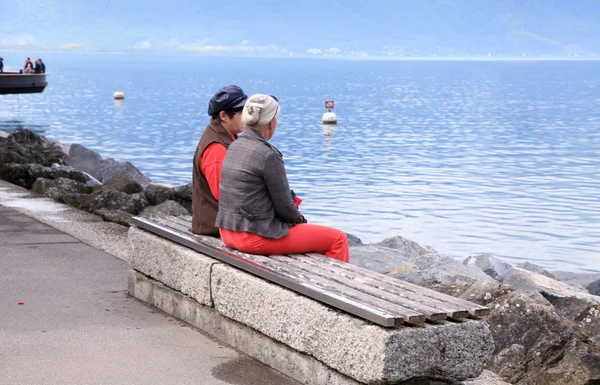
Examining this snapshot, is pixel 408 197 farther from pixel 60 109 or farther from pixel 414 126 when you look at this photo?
pixel 60 109

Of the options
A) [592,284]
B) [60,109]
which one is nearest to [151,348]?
[592,284]

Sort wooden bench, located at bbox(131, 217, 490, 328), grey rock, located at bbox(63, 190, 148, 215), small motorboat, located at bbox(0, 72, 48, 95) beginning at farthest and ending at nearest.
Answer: small motorboat, located at bbox(0, 72, 48, 95) → grey rock, located at bbox(63, 190, 148, 215) → wooden bench, located at bbox(131, 217, 490, 328)

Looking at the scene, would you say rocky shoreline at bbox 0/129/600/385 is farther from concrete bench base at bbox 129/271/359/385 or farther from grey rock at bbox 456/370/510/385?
concrete bench base at bbox 129/271/359/385

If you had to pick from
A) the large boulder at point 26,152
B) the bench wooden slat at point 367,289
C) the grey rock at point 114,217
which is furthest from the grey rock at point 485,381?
the large boulder at point 26,152

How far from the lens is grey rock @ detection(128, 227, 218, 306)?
630 centimetres

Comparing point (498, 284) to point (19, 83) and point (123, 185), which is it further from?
point (19, 83)

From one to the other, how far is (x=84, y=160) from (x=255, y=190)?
19962mm

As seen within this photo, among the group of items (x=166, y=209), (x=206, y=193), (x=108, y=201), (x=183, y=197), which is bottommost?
(x=183, y=197)

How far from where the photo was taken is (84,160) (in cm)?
2531

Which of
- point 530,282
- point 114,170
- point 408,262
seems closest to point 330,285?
point 530,282

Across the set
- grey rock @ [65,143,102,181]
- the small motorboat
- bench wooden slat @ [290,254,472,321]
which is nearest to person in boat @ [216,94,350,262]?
bench wooden slat @ [290,254,472,321]

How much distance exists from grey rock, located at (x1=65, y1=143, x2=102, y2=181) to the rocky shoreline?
1420 millimetres

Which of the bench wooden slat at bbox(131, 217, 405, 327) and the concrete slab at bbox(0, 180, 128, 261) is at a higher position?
the bench wooden slat at bbox(131, 217, 405, 327)

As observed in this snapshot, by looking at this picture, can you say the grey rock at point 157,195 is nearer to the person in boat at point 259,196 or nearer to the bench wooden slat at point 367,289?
the person in boat at point 259,196
